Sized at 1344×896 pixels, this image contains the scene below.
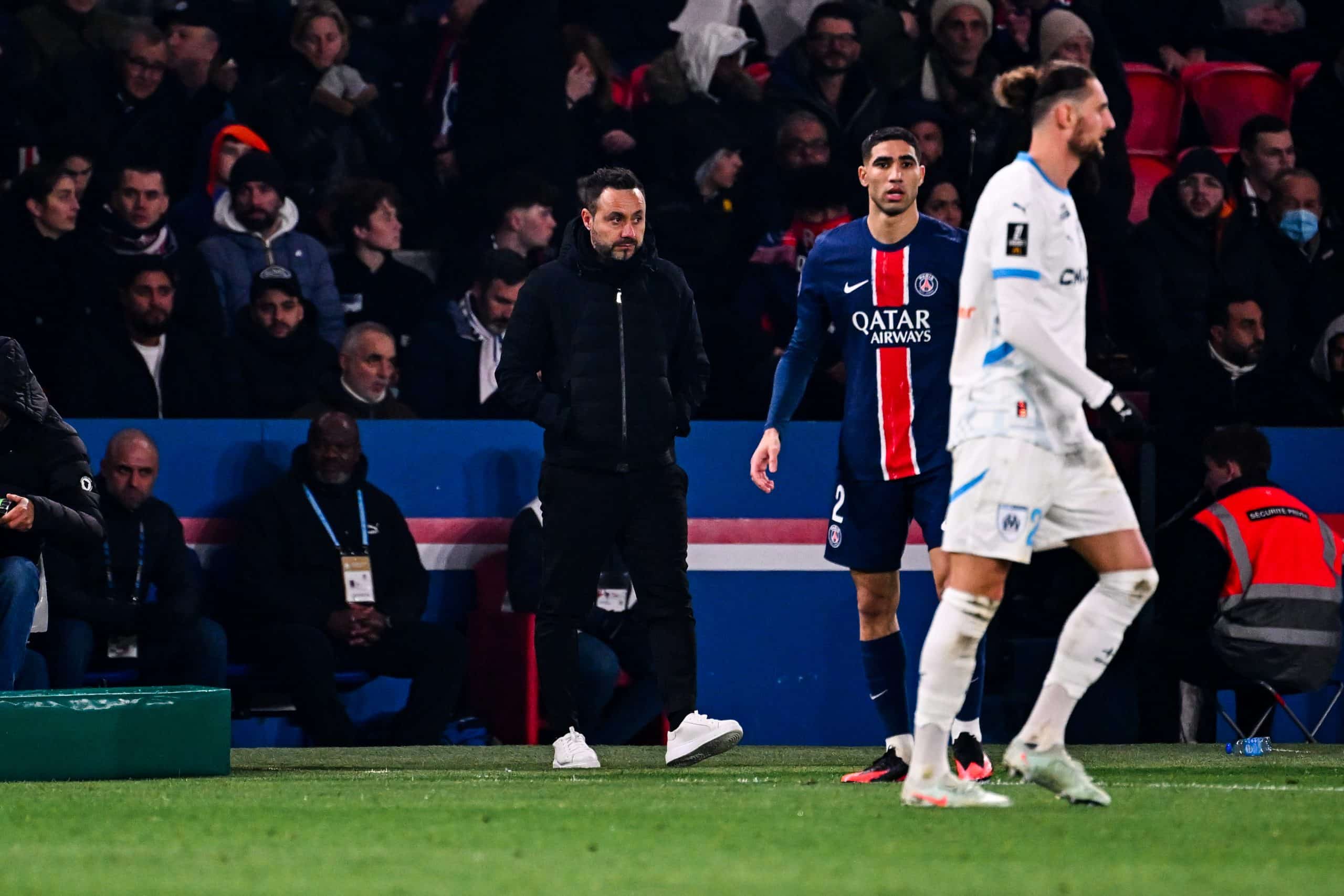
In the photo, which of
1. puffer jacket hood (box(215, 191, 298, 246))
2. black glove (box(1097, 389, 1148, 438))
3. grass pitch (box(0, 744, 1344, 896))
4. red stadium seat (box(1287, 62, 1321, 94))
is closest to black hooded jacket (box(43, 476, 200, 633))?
puffer jacket hood (box(215, 191, 298, 246))

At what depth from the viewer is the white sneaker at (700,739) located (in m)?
6.89

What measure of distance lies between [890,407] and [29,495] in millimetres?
3263

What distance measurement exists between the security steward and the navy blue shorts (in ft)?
8.59

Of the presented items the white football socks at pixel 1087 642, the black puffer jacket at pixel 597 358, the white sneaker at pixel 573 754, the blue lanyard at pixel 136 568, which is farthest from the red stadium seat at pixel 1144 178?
the white football socks at pixel 1087 642

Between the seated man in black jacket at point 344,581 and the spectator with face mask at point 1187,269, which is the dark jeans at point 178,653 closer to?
the seated man in black jacket at point 344,581

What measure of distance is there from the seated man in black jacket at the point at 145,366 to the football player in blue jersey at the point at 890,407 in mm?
4025

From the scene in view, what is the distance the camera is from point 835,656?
9.59m

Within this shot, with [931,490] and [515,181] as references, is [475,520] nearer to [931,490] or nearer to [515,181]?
[515,181]

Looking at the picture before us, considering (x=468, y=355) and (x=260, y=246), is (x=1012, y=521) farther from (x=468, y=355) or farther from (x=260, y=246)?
(x=260, y=246)

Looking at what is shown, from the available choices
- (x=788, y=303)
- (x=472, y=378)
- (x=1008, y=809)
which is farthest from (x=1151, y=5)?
(x=1008, y=809)

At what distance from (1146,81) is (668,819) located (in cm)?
896

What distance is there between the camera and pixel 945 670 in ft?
16.8

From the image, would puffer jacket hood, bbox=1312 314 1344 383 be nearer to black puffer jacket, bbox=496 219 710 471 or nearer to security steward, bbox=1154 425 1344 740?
security steward, bbox=1154 425 1344 740

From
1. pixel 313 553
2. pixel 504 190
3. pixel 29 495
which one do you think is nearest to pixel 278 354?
pixel 313 553
